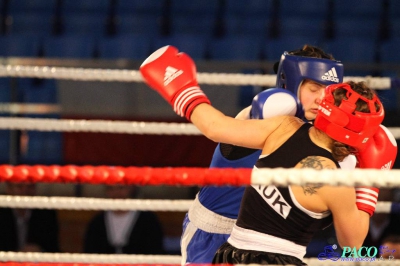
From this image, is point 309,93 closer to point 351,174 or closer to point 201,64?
point 351,174

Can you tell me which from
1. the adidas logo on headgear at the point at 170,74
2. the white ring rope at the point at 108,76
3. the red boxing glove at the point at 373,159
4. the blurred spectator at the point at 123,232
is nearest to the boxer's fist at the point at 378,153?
the red boxing glove at the point at 373,159

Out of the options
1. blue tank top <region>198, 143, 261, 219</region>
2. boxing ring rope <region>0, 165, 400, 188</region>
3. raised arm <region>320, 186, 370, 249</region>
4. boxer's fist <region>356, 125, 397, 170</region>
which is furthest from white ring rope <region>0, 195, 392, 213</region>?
boxing ring rope <region>0, 165, 400, 188</region>

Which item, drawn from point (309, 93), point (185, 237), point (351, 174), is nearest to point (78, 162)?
point (185, 237)

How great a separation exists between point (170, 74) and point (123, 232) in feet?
6.12

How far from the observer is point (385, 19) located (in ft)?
16.0

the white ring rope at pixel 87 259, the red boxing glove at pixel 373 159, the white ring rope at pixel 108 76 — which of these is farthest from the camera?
the white ring rope at pixel 108 76

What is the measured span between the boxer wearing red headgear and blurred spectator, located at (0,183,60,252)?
194cm

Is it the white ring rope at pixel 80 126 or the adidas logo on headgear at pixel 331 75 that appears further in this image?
the white ring rope at pixel 80 126

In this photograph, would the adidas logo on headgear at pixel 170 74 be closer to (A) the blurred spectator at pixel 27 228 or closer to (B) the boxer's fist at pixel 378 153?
(B) the boxer's fist at pixel 378 153

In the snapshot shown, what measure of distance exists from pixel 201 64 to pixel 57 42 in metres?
1.43

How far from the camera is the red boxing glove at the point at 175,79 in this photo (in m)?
1.49

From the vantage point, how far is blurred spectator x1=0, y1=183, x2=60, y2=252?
3309 mm

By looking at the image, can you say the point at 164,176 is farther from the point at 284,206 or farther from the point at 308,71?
the point at 308,71

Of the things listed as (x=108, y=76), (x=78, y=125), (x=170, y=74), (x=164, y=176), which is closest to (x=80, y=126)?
(x=78, y=125)
